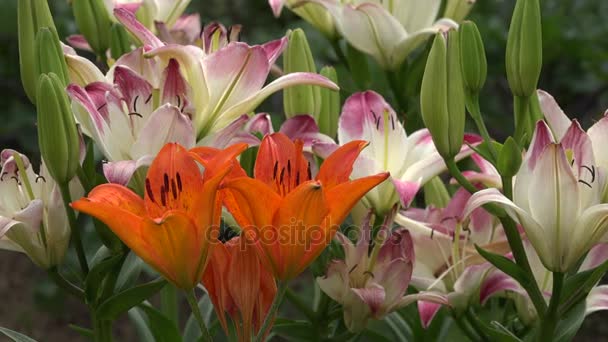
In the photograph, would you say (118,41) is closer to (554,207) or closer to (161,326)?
(161,326)

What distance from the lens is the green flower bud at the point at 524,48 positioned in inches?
18.6

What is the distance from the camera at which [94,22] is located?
23.1 inches

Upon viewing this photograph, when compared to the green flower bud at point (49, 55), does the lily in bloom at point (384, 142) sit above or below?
below

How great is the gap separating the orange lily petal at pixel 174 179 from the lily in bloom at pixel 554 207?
13 centimetres

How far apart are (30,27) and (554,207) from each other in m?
0.28

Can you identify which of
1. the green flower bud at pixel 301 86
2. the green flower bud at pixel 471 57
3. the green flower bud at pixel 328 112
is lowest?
the green flower bud at pixel 328 112

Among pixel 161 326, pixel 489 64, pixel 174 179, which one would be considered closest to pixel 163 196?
pixel 174 179

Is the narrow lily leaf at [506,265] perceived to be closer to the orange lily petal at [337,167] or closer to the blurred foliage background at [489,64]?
the orange lily petal at [337,167]

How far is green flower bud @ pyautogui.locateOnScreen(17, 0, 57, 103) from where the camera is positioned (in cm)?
49

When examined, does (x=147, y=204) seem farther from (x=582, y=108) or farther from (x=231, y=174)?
(x=582, y=108)

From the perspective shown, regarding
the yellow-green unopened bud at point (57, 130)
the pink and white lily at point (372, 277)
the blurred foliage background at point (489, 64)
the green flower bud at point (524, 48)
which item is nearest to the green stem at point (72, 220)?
the yellow-green unopened bud at point (57, 130)

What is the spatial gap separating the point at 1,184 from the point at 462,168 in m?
0.34

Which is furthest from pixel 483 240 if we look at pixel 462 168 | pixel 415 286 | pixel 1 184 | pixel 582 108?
pixel 582 108

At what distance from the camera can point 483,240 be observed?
54 centimetres
